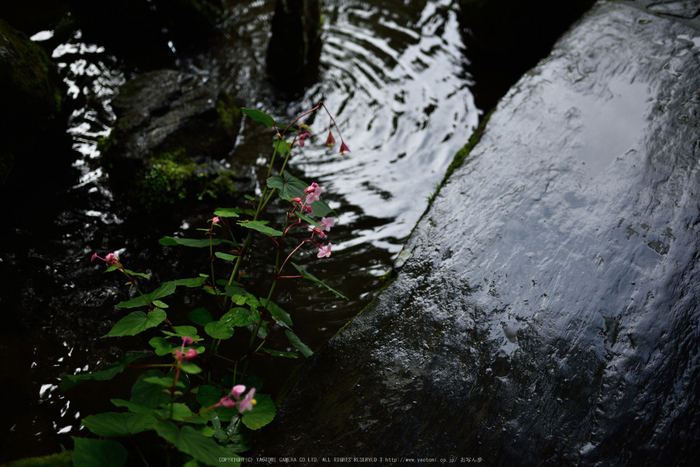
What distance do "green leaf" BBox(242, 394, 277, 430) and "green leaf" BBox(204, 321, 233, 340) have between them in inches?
11.5

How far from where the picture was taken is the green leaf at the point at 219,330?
1685 mm

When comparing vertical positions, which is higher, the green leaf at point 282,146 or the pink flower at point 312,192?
the green leaf at point 282,146

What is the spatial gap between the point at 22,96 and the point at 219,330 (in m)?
3.22

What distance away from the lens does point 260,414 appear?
1.66m

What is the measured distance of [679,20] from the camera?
3.70m

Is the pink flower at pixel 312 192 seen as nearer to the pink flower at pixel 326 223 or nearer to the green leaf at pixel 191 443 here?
the pink flower at pixel 326 223

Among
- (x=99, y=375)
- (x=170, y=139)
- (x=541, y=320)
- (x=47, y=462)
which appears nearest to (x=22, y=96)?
(x=170, y=139)

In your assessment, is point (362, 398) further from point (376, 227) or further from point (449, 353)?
point (376, 227)

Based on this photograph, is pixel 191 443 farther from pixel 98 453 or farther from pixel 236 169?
pixel 236 169

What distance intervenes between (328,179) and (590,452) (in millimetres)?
2931

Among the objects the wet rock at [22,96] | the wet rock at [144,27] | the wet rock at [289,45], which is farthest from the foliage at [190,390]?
the wet rock at [144,27]

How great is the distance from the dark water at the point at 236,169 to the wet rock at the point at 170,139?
18 centimetres

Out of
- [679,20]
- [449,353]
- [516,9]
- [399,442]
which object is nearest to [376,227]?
[449,353]

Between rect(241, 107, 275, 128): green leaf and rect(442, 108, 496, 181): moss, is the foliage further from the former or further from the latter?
rect(442, 108, 496, 181): moss
